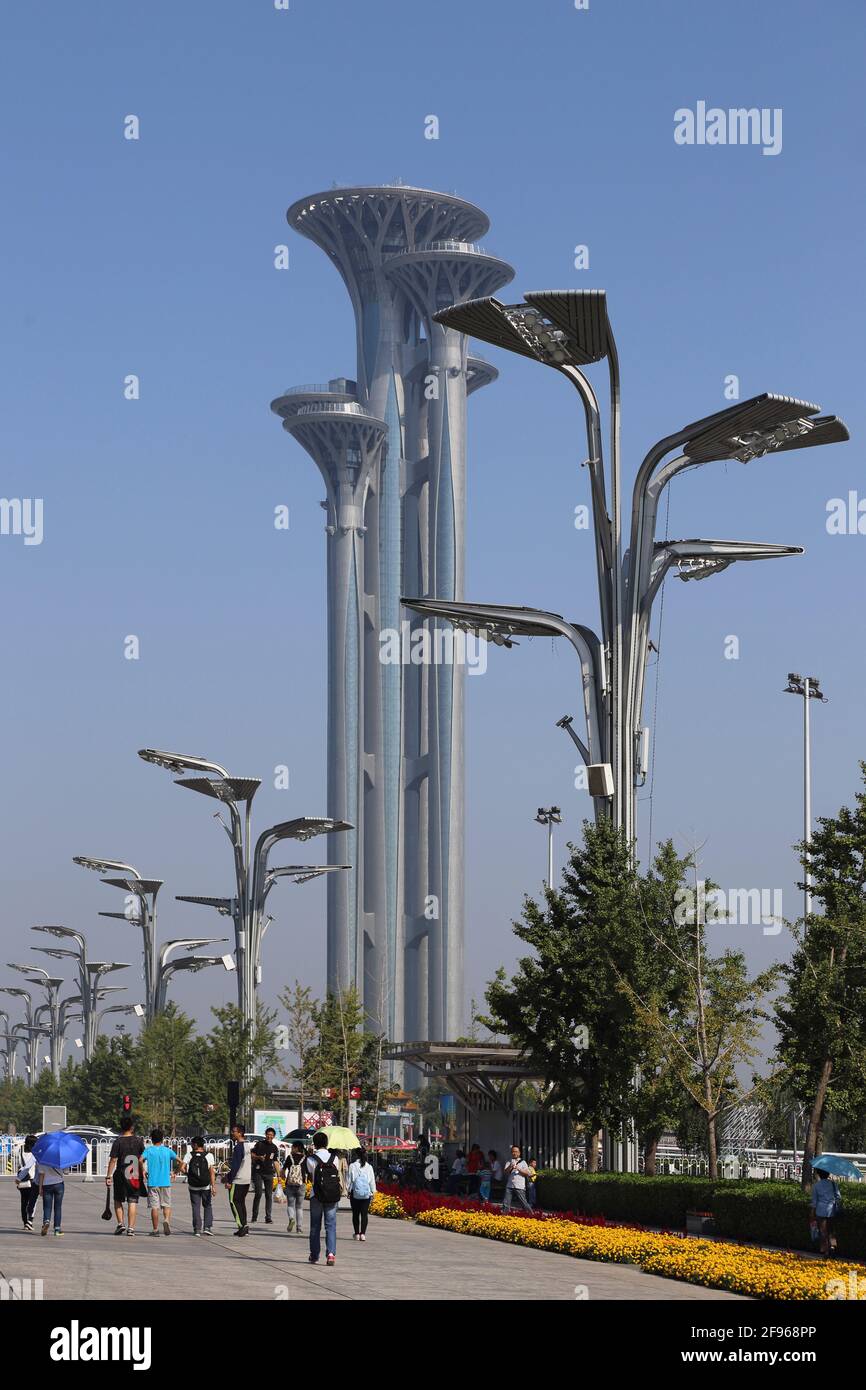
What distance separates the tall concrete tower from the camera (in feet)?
492

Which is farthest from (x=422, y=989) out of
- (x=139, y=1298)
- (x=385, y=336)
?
(x=139, y=1298)

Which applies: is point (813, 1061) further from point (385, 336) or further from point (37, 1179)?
point (385, 336)

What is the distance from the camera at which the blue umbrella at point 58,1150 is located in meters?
26.5

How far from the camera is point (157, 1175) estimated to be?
28734 millimetres

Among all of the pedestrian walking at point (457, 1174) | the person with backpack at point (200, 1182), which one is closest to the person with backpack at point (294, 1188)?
the person with backpack at point (200, 1182)

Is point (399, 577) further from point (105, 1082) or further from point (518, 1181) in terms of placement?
point (518, 1181)

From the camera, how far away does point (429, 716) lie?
154625 mm

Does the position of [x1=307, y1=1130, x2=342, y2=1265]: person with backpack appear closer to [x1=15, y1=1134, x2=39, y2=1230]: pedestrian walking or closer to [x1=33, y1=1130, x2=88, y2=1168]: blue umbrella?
[x1=33, y1=1130, x2=88, y2=1168]: blue umbrella

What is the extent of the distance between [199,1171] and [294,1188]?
7.12 ft

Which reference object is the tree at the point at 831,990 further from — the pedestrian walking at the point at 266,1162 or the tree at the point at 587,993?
the pedestrian walking at the point at 266,1162

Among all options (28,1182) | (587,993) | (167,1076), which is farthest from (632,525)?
(167,1076)

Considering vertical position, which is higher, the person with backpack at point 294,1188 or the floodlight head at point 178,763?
the floodlight head at point 178,763

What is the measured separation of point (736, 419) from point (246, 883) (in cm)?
2978

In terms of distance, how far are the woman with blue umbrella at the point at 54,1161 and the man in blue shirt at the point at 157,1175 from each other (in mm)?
1467
